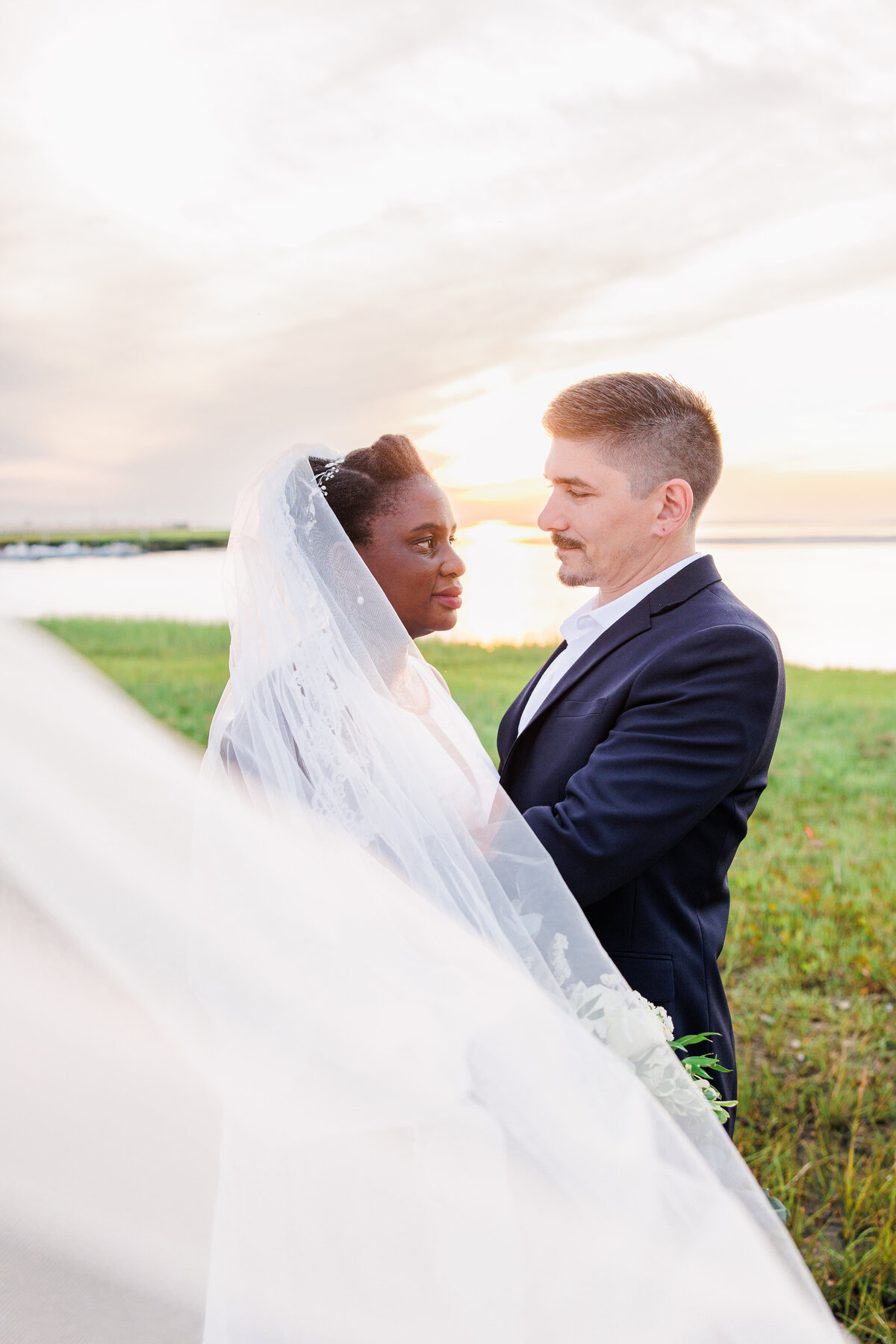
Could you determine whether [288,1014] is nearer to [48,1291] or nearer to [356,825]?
[356,825]

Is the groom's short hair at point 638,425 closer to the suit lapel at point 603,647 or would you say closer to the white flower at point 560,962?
the suit lapel at point 603,647

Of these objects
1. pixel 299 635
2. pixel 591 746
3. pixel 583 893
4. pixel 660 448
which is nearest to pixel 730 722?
pixel 591 746

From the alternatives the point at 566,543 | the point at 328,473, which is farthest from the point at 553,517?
the point at 328,473

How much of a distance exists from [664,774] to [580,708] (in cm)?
36

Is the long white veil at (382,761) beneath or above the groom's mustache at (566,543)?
beneath

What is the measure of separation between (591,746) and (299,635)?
0.79 meters

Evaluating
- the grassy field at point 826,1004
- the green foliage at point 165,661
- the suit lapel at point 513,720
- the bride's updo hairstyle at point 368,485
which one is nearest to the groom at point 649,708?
the suit lapel at point 513,720

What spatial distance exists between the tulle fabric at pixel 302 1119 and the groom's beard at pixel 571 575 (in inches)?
47.1

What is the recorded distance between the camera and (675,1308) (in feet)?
5.61

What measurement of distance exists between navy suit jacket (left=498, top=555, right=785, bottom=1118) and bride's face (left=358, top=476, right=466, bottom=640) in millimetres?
429

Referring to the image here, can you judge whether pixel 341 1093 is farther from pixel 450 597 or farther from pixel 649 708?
pixel 450 597

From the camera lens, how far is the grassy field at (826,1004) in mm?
3506

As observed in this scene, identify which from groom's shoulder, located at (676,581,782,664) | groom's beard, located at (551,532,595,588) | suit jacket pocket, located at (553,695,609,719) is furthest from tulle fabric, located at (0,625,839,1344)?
groom's beard, located at (551,532,595,588)

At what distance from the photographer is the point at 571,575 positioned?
2.75 meters
